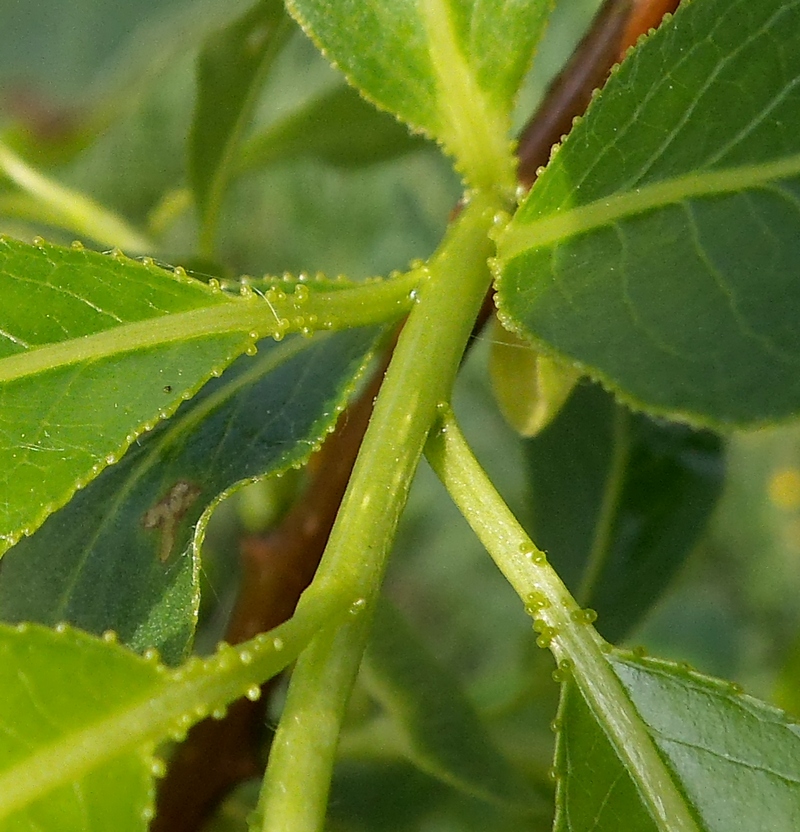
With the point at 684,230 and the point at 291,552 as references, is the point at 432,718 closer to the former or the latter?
the point at 291,552

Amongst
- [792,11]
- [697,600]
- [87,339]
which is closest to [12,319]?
[87,339]

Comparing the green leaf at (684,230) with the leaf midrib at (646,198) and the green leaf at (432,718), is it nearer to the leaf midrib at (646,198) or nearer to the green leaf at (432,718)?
the leaf midrib at (646,198)

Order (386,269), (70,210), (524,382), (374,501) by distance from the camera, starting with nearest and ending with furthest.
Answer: (374,501), (524,382), (70,210), (386,269)

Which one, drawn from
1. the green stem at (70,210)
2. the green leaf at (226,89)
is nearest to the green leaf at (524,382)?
the green leaf at (226,89)

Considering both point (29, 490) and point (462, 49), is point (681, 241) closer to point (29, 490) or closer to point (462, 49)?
point (462, 49)

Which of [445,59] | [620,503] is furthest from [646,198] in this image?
[620,503]

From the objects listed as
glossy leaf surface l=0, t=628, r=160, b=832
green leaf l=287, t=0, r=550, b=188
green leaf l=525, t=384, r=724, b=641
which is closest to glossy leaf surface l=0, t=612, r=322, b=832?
glossy leaf surface l=0, t=628, r=160, b=832
